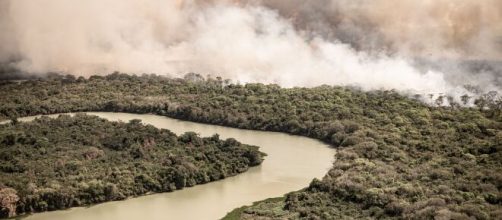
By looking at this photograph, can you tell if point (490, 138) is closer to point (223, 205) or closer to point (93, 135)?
point (223, 205)

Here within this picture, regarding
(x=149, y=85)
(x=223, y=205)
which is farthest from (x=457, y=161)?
→ (x=149, y=85)

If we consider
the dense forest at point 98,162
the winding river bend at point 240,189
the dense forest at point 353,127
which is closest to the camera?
the dense forest at point 353,127

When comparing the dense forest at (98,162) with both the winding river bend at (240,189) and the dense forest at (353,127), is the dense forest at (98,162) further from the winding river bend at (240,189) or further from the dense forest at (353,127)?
the dense forest at (353,127)

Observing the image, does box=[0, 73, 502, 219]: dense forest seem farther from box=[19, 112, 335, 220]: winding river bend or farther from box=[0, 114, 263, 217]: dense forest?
box=[0, 114, 263, 217]: dense forest

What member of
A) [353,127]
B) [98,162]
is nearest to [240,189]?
[98,162]

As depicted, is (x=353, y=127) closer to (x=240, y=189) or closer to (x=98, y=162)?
(x=240, y=189)

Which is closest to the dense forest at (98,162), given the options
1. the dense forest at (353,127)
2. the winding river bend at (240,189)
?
the winding river bend at (240,189)

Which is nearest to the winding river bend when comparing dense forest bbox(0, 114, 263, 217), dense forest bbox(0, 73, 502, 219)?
dense forest bbox(0, 114, 263, 217)
